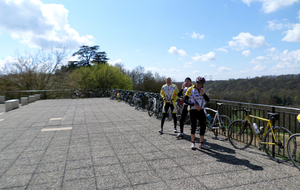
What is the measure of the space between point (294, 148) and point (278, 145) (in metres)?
0.39

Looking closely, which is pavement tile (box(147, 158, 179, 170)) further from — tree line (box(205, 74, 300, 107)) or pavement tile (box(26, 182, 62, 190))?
tree line (box(205, 74, 300, 107))

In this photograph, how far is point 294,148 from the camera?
3584 millimetres

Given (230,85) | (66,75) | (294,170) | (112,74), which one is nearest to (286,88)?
(230,85)

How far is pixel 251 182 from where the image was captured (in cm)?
314

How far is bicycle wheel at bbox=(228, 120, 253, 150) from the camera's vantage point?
461 cm

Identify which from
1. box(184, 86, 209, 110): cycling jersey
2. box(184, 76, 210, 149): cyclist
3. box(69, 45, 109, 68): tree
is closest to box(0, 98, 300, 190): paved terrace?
box(184, 76, 210, 149): cyclist

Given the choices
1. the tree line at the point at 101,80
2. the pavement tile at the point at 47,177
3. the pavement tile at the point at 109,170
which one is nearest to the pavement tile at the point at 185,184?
the pavement tile at the point at 109,170

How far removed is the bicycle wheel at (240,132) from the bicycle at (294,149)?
0.89m

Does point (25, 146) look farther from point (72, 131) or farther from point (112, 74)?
point (112, 74)

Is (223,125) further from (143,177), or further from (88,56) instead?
(88,56)

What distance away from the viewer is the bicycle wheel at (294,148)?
3525 mm

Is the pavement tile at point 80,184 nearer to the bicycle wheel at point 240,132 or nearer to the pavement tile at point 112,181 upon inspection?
the pavement tile at point 112,181

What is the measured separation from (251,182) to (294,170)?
1017 millimetres

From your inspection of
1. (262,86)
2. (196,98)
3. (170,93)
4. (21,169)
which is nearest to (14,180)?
(21,169)
